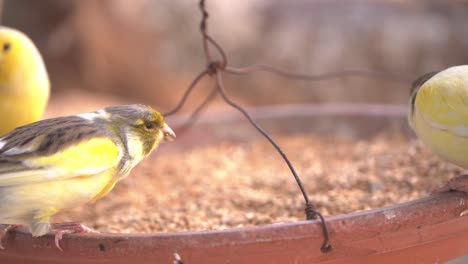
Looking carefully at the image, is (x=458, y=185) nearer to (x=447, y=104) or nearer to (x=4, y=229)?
(x=447, y=104)

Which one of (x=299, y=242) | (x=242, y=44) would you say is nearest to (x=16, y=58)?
(x=299, y=242)

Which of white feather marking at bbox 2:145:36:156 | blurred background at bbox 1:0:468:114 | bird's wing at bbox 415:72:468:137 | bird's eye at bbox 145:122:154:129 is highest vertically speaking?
white feather marking at bbox 2:145:36:156

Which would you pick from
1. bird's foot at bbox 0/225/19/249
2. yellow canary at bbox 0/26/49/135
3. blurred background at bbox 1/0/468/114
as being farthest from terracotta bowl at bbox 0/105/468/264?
blurred background at bbox 1/0/468/114

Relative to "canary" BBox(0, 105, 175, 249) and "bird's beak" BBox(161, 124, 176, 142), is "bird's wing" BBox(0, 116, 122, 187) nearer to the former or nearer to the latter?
"canary" BBox(0, 105, 175, 249)

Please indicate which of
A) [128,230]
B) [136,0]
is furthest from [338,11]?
[128,230]

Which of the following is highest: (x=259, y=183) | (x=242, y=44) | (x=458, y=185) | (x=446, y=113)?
(x=446, y=113)

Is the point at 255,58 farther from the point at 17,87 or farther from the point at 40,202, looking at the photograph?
the point at 40,202

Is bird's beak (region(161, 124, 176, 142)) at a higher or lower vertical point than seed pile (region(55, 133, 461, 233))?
higher
